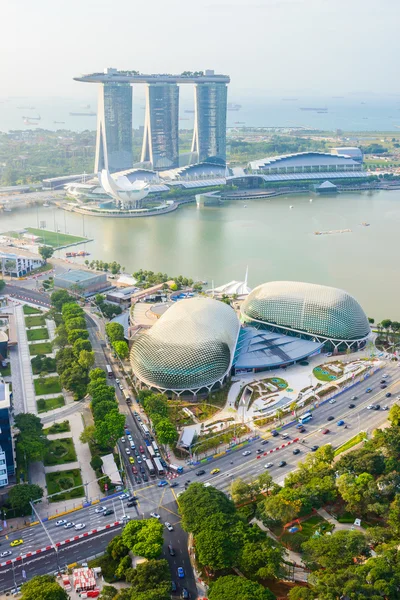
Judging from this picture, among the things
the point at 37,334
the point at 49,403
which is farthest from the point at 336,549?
the point at 37,334

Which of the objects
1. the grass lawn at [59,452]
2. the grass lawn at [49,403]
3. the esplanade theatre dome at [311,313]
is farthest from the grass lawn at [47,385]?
the esplanade theatre dome at [311,313]

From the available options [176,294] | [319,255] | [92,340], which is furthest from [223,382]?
[319,255]

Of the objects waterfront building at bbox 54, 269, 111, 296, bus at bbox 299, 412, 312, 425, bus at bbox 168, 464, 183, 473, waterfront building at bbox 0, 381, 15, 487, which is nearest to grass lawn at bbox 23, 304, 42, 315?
waterfront building at bbox 54, 269, 111, 296

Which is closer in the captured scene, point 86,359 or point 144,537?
point 144,537

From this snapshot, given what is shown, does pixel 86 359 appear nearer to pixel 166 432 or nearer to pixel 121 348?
pixel 121 348

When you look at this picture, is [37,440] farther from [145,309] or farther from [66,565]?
[145,309]

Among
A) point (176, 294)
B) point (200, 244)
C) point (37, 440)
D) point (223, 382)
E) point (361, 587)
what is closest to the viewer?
point (361, 587)
